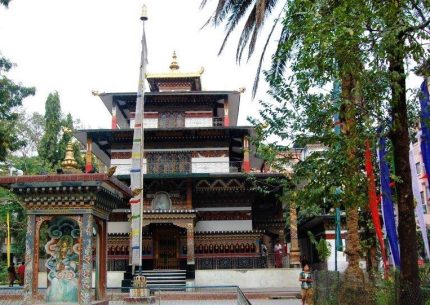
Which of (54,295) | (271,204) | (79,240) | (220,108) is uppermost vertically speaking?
(220,108)

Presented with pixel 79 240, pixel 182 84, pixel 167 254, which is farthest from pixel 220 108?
pixel 79 240

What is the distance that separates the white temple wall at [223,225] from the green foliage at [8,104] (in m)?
11.2

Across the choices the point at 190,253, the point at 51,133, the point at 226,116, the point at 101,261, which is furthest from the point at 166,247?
the point at 51,133

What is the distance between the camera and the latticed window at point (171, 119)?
107 ft

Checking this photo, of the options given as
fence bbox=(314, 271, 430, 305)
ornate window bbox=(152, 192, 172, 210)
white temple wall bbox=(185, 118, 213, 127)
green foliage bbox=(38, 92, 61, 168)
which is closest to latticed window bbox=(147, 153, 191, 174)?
ornate window bbox=(152, 192, 172, 210)

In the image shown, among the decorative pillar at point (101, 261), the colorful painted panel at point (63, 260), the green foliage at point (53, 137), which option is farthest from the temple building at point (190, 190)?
the colorful painted panel at point (63, 260)

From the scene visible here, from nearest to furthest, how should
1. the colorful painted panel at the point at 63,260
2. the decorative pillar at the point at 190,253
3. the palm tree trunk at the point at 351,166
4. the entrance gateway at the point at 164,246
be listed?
1. the palm tree trunk at the point at 351,166
2. the colorful painted panel at the point at 63,260
3. the decorative pillar at the point at 190,253
4. the entrance gateway at the point at 164,246

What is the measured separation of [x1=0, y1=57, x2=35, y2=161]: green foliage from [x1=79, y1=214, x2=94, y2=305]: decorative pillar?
1210cm

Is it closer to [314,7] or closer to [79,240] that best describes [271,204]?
[79,240]

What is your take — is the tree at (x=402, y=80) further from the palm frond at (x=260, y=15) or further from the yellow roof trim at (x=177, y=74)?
the yellow roof trim at (x=177, y=74)

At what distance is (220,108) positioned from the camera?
3550 centimetres

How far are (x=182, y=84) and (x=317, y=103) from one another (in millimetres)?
24965

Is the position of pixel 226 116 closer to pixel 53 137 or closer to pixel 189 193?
pixel 189 193

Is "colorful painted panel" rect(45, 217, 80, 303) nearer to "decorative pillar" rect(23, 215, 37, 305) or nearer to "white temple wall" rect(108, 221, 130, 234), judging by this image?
"decorative pillar" rect(23, 215, 37, 305)
